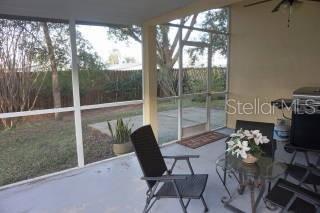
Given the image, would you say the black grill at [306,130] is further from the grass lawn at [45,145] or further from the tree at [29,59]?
the tree at [29,59]

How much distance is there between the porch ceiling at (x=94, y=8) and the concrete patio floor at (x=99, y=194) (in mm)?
2150

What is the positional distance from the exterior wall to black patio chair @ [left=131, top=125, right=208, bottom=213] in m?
3.42

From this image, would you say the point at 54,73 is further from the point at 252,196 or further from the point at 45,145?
the point at 252,196

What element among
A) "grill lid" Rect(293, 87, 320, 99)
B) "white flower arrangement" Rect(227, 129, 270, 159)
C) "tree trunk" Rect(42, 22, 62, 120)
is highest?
"tree trunk" Rect(42, 22, 62, 120)

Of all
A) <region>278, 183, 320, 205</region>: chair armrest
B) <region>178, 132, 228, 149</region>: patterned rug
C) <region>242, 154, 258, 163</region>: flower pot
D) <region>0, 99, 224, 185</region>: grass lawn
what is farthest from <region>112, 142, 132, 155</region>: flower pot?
<region>278, 183, 320, 205</region>: chair armrest

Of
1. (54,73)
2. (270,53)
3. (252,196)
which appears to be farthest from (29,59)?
(270,53)

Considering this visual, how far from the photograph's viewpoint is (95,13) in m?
3.33

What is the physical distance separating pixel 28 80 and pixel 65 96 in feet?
1.64

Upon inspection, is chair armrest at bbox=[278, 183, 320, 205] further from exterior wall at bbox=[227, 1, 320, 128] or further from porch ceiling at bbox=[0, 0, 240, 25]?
exterior wall at bbox=[227, 1, 320, 128]

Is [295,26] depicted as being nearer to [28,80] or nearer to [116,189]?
[116,189]

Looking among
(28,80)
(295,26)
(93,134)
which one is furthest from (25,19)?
(295,26)

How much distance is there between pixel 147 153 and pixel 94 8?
201 cm

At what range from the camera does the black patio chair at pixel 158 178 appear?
7.11 ft

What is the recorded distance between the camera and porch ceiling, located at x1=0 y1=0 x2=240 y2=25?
9.36 feet
